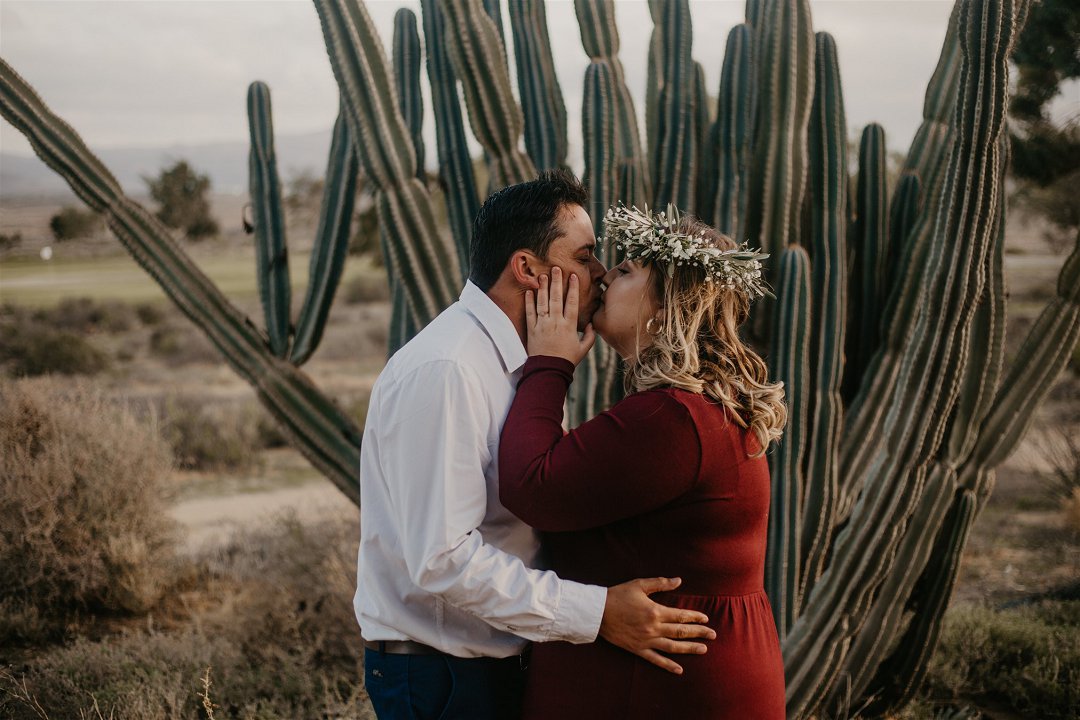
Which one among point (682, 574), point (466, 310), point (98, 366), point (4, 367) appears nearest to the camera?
point (682, 574)

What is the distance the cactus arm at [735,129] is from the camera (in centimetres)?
476

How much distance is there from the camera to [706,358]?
2365 mm

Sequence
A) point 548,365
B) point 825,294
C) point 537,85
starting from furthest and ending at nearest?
point 537,85 → point 825,294 → point 548,365

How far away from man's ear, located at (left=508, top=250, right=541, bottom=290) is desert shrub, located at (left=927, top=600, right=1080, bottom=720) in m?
4.42

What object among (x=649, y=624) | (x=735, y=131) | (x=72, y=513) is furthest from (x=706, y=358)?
(x=72, y=513)

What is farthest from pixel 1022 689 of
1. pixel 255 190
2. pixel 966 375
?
pixel 255 190

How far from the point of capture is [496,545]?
7.72 feet

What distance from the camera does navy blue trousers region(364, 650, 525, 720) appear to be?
2342 mm

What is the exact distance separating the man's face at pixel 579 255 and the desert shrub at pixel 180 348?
66.3 feet

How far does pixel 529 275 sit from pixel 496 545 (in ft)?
2.25

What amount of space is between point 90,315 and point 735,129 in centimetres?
2409

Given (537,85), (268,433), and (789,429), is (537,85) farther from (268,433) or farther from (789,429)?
(268,433)

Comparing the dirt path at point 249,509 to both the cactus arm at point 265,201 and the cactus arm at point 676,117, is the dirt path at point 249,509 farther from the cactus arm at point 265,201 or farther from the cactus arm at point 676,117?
the cactus arm at point 676,117

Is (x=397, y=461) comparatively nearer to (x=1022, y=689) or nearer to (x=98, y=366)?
(x=1022, y=689)
